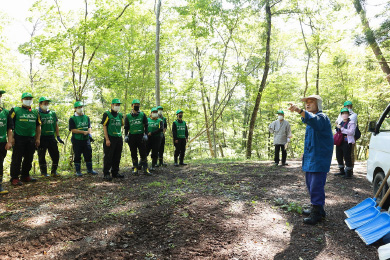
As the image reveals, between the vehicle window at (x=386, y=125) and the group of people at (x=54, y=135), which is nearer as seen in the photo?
the vehicle window at (x=386, y=125)

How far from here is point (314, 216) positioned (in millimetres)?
3963

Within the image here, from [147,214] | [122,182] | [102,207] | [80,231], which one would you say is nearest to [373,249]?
[147,214]

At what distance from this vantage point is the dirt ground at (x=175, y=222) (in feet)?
10.2

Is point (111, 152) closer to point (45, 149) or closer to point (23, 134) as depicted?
point (45, 149)

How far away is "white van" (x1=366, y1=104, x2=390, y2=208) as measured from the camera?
4.13 metres

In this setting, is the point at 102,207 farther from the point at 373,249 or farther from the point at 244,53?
the point at 244,53

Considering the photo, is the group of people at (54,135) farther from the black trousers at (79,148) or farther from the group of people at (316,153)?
the group of people at (316,153)

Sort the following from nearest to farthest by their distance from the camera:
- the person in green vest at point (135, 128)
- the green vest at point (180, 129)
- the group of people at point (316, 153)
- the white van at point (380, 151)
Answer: the group of people at point (316, 153) < the white van at point (380, 151) < the person in green vest at point (135, 128) < the green vest at point (180, 129)

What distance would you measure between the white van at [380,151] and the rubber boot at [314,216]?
1.07 meters

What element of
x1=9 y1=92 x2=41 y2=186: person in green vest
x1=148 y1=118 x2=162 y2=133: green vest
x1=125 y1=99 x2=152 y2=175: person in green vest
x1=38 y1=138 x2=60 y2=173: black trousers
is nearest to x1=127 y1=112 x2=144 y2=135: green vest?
x1=125 y1=99 x2=152 y2=175: person in green vest

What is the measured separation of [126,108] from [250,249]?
15.0 meters

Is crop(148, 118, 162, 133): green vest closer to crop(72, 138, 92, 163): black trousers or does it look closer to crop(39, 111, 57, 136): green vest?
crop(72, 138, 92, 163): black trousers

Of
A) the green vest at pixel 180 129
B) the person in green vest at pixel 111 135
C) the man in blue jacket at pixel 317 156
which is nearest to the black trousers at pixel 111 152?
the person in green vest at pixel 111 135

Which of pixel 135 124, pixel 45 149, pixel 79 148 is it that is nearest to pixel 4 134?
pixel 45 149
